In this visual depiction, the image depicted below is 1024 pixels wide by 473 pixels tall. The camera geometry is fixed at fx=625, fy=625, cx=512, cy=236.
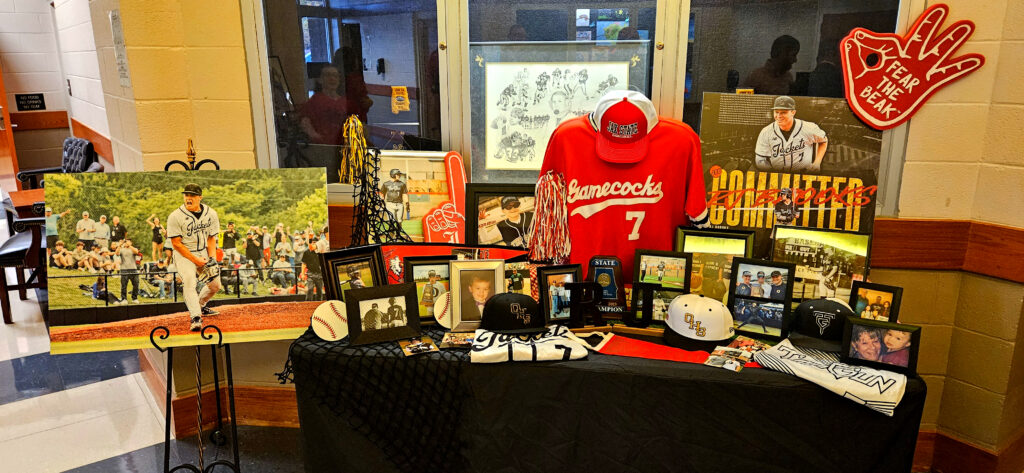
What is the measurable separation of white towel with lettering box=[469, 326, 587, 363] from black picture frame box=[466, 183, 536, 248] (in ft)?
1.75

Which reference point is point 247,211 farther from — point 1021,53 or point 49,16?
point 49,16

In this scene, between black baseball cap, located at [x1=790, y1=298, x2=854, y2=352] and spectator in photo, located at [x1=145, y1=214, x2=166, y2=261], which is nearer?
black baseball cap, located at [x1=790, y1=298, x2=854, y2=352]

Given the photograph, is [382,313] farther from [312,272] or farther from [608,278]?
[608,278]

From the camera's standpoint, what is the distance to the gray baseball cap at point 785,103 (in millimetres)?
2299

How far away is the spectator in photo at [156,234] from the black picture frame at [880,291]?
7.35ft

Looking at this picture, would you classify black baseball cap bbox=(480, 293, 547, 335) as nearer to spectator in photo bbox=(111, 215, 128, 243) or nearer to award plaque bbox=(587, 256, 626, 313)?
award plaque bbox=(587, 256, 626, 313)

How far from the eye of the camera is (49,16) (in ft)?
20.8

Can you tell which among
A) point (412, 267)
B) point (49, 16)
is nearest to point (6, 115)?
point (49, 16)

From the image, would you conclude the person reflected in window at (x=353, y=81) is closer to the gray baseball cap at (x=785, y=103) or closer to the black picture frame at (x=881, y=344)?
the gray baseball cap at (x=785, y=103)

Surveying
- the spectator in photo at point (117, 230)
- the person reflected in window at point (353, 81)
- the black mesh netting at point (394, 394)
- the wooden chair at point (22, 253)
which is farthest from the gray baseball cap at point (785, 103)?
the wooden chair at point (22, 253)

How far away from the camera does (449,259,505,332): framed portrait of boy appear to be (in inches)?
83.8

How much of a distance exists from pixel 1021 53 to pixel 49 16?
7.86 metres

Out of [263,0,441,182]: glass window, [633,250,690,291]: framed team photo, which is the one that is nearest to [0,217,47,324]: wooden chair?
[263,0,441,182]: glass window

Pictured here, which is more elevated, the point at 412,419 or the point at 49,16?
the point at 49,16
